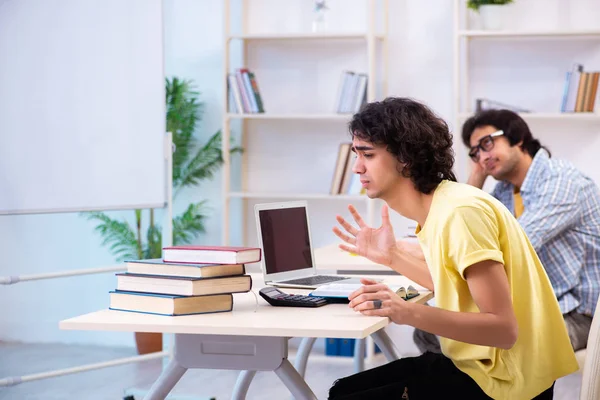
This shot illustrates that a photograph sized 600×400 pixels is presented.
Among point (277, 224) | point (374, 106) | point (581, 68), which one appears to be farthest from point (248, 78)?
point (374, 106)

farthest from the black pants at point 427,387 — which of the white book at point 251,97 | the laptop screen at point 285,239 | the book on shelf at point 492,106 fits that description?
the white book at point 251,97

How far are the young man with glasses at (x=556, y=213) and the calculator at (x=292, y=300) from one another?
3.47ft

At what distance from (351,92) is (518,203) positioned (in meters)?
1.51

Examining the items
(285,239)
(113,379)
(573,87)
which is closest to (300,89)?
(573,87)

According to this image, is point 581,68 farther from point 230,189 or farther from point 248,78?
point 230,189

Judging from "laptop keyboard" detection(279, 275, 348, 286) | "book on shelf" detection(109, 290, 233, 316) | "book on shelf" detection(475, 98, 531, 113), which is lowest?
"laptop keyboard" detection(279, 275, 348, 286)

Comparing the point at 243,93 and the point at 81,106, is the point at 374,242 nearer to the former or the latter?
the point at 81,106

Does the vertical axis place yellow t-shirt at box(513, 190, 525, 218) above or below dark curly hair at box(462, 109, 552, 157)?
below

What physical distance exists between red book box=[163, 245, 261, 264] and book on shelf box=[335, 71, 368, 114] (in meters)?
2.73

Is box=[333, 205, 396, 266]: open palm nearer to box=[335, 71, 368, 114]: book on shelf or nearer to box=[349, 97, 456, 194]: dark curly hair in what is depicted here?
box=[349, 97, 456, 194]: dark curly hair

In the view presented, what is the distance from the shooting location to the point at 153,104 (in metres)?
3.72

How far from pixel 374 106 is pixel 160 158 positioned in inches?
77.8

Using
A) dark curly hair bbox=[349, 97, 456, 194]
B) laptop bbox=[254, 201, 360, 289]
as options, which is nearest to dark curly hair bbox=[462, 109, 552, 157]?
laptop bbox=[254, 201, 360, 289]

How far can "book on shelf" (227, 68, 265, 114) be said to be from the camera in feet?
15.6
